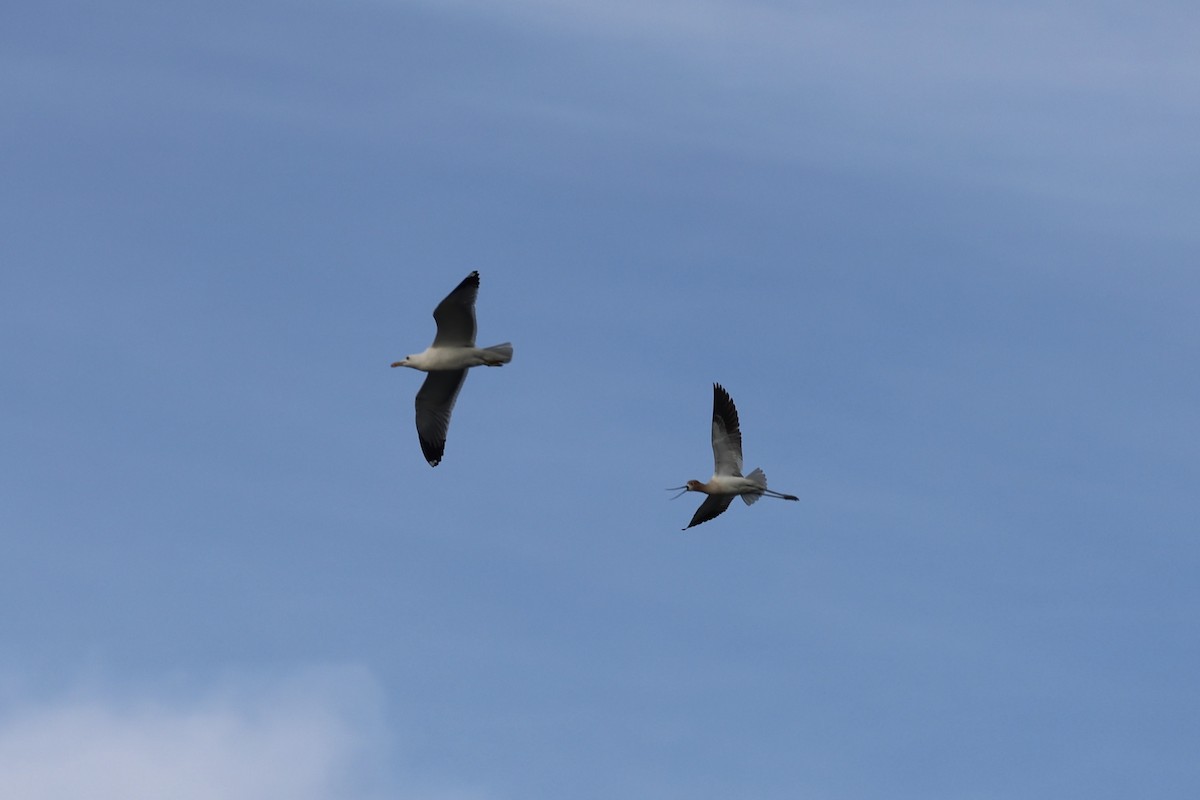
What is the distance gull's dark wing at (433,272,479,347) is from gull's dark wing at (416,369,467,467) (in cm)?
193

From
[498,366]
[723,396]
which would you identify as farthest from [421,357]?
[723,396]

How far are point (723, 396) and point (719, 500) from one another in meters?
3.21

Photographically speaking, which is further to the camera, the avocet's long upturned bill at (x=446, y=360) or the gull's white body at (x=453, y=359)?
the gull's white body at (x=453, y=359)

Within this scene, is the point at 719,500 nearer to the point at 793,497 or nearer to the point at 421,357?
the point at 793,497

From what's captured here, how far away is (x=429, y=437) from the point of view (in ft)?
165

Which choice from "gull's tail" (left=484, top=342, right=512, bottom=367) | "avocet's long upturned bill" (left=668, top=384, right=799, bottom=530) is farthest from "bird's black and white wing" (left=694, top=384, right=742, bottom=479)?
"gull's tail" (left=484, top=342, right=512, bottom=367)

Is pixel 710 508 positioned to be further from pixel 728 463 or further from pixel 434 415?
pixel 434 415

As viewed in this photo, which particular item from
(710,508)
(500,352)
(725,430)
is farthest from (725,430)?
(500,352)

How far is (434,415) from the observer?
165 feet

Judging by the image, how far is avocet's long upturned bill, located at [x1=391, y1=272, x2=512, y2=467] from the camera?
4703 centimetres

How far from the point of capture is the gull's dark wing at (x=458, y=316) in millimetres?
46750

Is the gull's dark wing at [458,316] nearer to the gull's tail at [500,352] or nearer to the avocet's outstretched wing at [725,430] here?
the gull's tail at [500,352]

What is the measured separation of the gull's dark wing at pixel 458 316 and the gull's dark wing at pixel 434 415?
6.33ft

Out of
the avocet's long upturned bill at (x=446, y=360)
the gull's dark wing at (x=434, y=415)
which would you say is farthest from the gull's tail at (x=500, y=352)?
the gull's dark wing at (x=434, y=415)
